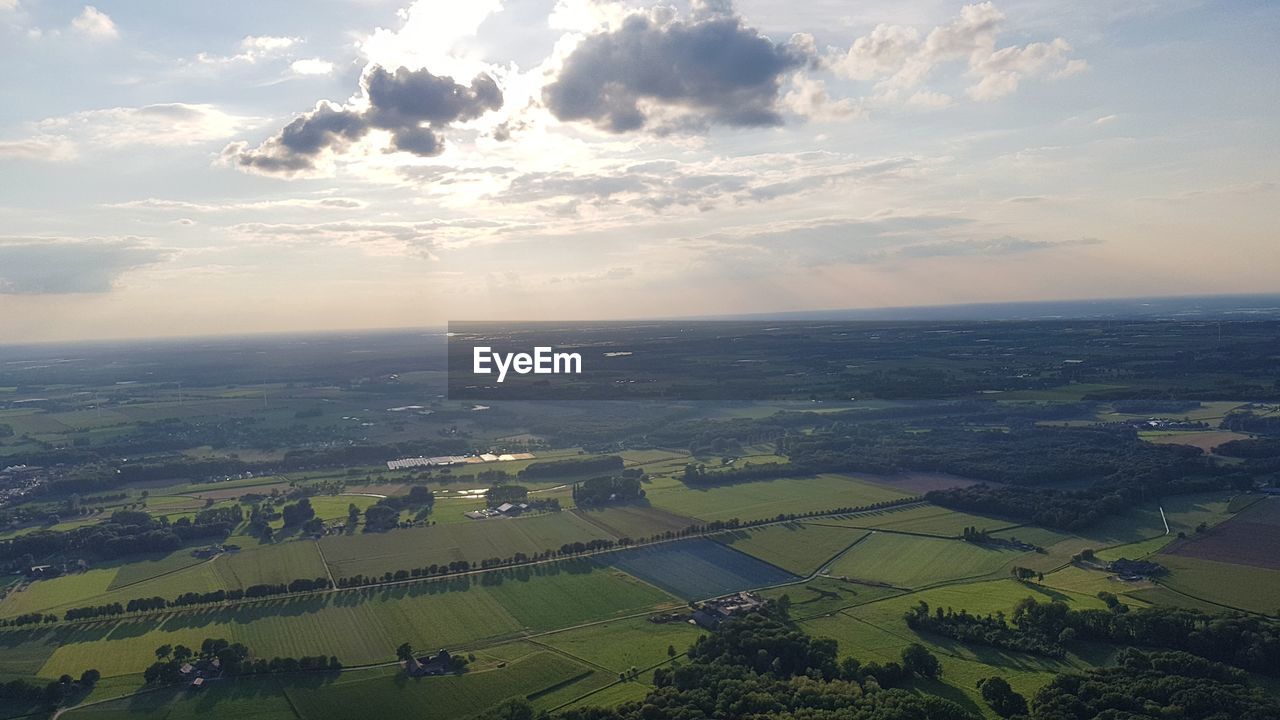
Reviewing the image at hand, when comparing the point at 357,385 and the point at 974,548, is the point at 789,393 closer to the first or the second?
the point at 974,548

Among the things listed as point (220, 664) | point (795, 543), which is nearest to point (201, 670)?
point (220, 664)

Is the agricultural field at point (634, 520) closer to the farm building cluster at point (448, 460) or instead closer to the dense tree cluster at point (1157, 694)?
the farm building cluster at point (448, 460)

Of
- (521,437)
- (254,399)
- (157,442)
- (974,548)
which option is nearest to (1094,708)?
(974,548)

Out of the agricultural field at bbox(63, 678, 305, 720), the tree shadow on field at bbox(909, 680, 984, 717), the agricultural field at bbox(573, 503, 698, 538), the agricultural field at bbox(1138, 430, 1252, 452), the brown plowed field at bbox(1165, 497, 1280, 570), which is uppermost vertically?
the agricultural field at bbox(1138, 430, 1252, 452)

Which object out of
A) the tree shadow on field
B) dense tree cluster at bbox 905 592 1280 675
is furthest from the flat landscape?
dense tree cluster at bbox 905 592 1280 675

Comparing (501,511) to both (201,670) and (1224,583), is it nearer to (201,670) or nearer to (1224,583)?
(201,670)

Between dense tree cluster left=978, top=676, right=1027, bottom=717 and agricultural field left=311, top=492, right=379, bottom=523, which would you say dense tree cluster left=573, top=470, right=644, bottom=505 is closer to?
agricultural field left=311, top=492, right=379, bottom=523
